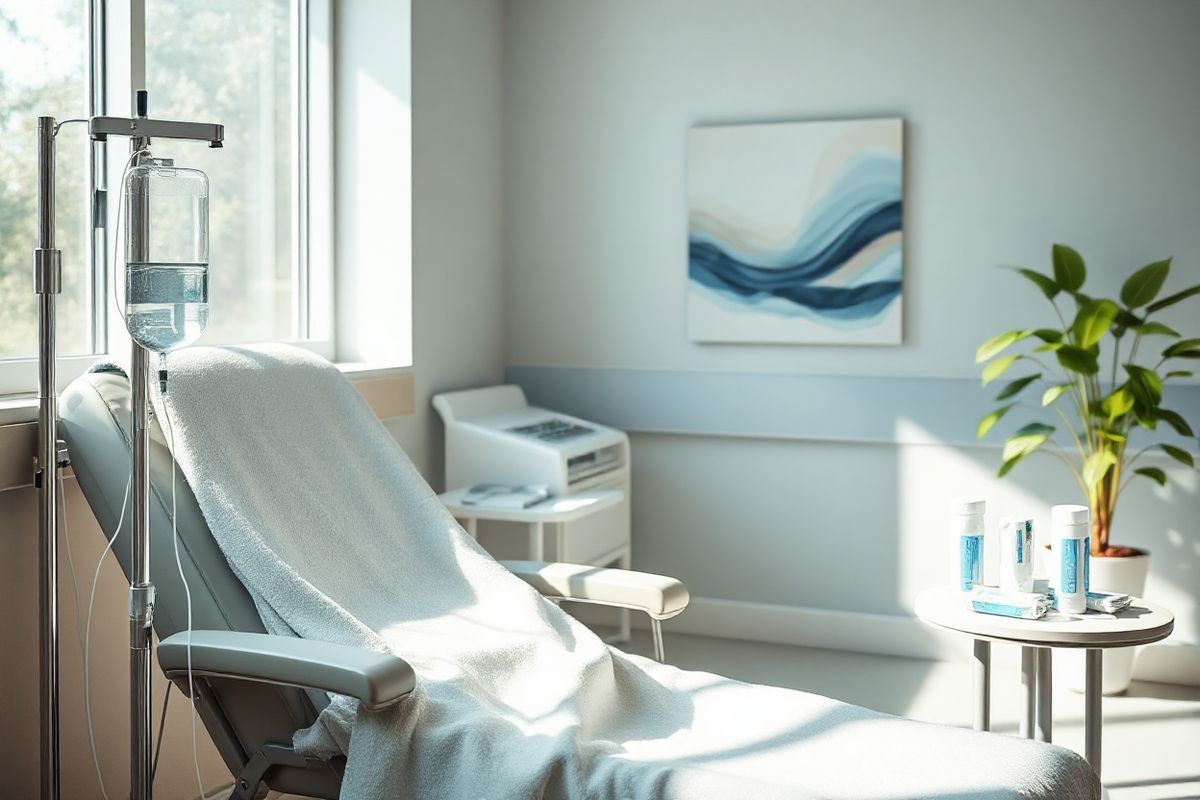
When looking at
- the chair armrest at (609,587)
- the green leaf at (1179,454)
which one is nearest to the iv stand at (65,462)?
the chair armrest at (609,587)

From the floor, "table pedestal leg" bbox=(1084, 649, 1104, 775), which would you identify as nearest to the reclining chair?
"table pedestal leg" bbox=(1084, 649, 1104, 775)

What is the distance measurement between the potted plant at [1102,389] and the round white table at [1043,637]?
35.5 inches

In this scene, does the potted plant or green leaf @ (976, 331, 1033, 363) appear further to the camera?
green leaf @ (976, 331, 1033, 363)

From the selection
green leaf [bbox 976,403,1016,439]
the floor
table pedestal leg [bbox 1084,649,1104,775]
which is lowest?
the floor

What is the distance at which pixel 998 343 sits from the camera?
3301 millimetres

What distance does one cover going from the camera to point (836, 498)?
12.5 feet

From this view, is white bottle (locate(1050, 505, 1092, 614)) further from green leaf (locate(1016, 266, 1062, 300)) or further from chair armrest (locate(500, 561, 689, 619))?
green leaf (locate(1016, 266, 1062, 300))

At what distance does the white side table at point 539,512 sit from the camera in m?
3.14

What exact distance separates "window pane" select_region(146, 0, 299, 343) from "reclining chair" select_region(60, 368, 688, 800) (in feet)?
3.03

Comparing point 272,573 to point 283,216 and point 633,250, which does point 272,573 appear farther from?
point 633,250

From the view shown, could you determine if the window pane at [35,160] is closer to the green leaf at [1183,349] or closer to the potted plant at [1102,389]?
the potted plant at [1102,389]

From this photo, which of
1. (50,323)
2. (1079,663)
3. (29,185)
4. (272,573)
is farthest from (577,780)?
(1079,663)

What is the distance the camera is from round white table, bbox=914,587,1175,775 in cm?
218

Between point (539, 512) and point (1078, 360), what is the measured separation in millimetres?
1497
